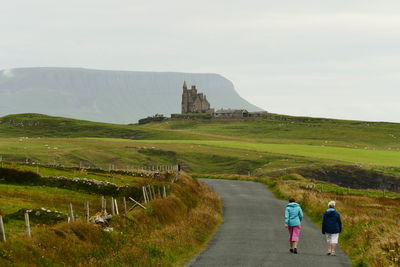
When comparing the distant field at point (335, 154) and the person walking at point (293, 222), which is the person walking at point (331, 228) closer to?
the person walking at point (293, 222)

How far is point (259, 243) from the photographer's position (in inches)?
1195

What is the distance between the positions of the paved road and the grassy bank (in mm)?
1017

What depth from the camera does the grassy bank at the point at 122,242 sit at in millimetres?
20747

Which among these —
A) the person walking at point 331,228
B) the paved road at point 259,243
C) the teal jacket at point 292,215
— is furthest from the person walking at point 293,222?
the person walking at point 331,228

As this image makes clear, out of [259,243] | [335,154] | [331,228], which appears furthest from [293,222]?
[335,154]

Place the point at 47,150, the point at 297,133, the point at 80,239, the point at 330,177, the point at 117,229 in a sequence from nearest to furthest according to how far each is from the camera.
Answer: the point at 80,239
the point at 117,229
the point at 330,177
the point at 47,150
the point at 297,133

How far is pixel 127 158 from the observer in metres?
118

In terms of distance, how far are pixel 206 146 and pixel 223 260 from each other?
398ft

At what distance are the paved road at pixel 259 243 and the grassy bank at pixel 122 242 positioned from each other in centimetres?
102

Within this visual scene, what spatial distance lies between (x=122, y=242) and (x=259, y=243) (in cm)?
710

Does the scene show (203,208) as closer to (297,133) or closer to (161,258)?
(161,258)

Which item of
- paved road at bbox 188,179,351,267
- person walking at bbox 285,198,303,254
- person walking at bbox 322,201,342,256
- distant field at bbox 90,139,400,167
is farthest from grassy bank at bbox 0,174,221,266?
distant field at bbox 90,139,400,167

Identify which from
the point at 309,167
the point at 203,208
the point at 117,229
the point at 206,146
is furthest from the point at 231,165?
the point at 117,229

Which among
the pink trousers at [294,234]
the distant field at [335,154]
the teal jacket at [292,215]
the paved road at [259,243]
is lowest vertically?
the distant field at [335,154]
